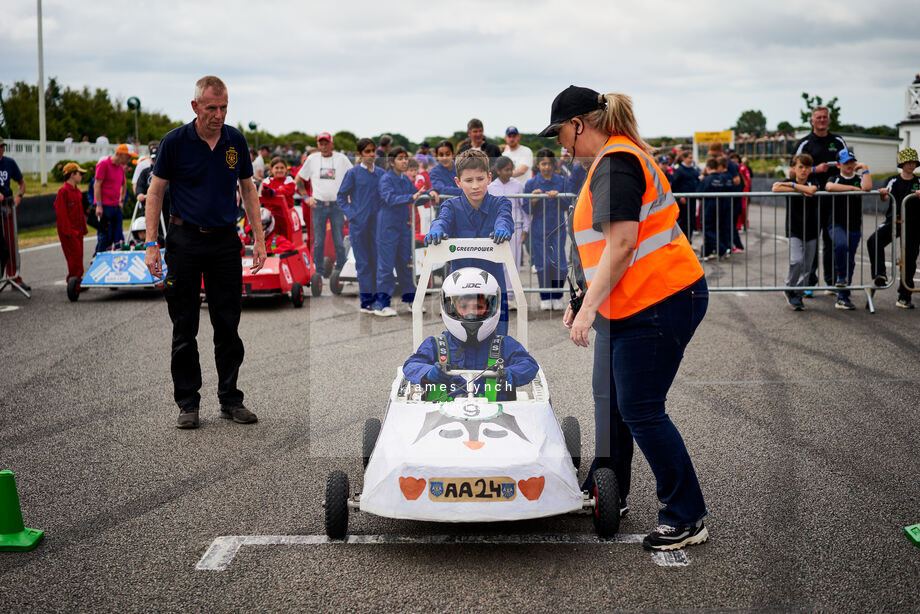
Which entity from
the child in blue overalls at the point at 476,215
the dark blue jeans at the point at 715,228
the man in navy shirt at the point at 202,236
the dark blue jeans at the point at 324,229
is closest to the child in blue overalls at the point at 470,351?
the child in blue overalls at the point at 476,215

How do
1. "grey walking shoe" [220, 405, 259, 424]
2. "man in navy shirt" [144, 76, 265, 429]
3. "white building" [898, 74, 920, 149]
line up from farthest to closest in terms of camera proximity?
"white building" [898, 74, 920, 149]
"grey walking shoe" [220, 405, 259, 424]
"man in navy shirt" [144, 76, 265, 429]

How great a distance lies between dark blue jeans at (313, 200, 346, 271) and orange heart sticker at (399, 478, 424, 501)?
977 centimetres

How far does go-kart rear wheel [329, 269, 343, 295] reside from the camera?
12.9 metres

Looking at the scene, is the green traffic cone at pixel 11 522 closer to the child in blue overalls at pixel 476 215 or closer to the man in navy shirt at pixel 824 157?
the child in blue overalls at pixel 476 215

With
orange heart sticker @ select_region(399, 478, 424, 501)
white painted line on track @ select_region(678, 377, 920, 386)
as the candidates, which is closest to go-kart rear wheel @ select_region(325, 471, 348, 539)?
orange heart sticker @ select_region(399, 478, 424, 501)

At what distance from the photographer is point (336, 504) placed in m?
4.14

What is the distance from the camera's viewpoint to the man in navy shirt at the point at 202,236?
6055mm

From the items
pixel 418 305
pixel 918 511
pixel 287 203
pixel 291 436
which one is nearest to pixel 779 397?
pixel 918 511

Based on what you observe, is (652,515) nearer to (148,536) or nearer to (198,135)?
(148,536)

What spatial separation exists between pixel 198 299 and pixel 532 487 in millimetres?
3339

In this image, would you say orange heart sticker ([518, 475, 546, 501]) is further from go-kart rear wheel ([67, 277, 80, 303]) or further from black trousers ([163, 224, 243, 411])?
go-kart rear wheel ([67, 277, 80, 303])

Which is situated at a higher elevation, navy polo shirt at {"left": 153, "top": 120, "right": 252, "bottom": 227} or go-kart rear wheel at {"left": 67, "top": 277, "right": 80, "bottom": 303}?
navy polo shirt at {"left": 153, "top": 120, "right": 252, "bottom": 227}

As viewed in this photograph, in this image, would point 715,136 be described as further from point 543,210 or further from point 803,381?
point 803,381

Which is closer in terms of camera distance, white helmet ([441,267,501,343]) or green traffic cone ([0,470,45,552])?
green traffic cone ([0,470,45,552])
